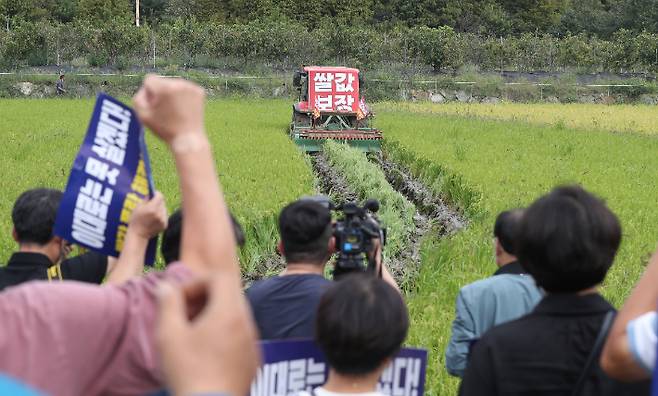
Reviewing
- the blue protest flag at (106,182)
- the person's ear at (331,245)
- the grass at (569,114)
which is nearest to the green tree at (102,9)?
the grass at (569,114)

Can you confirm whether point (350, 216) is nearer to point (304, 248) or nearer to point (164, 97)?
point (304, 248)

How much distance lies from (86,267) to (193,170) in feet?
7.00

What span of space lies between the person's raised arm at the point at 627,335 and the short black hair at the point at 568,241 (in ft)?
0.64

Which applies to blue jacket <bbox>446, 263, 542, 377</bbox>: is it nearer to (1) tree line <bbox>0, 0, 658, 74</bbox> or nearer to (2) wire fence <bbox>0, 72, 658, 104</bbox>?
(2) wire fence <bbox>0, 72, 658, 104</bbox>

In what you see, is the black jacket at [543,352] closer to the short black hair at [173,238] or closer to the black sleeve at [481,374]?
the black sleeve at [481,374]

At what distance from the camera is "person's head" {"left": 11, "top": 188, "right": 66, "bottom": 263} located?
3.34 m

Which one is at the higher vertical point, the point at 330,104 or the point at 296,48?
the point at 330,104

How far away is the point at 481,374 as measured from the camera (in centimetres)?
247

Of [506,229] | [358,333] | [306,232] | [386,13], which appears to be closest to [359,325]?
[358,333]

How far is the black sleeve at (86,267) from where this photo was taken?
3.62 meters

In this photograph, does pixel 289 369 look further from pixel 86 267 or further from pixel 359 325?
pixel 86 267

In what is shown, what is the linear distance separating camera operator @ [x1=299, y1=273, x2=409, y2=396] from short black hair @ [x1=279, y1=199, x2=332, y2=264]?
999mm

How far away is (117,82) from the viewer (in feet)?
120

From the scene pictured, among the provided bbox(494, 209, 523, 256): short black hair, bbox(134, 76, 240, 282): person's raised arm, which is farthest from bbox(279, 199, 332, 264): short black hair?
bbox(134, 76, 240, 282): person's raised arm
